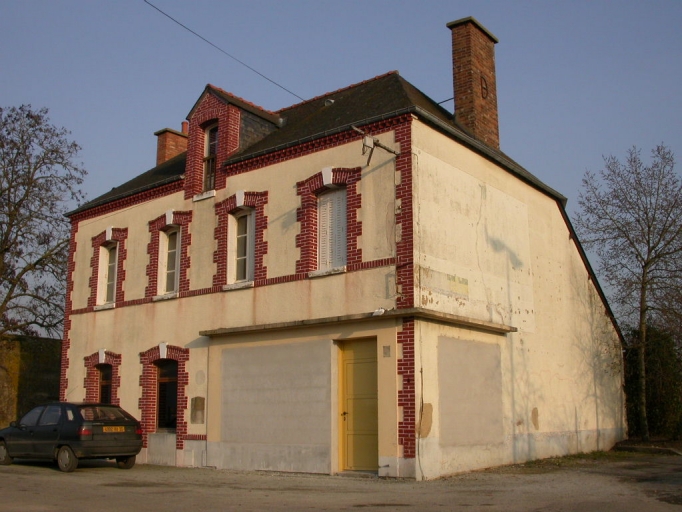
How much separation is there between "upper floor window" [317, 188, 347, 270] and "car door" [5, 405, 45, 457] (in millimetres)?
7247

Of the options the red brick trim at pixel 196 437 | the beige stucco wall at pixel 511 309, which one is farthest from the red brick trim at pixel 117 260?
the beige stucco wall at pixel 511 309

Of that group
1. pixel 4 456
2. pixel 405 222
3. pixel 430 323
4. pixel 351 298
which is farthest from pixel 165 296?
pixel 430 323

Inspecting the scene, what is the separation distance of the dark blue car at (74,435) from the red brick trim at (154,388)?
1.74 meters

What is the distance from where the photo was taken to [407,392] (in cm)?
1362

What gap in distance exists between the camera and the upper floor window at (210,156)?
19078 mm

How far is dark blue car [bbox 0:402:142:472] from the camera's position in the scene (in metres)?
15.2

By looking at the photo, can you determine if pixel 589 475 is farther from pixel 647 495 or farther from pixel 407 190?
pixel 407 190

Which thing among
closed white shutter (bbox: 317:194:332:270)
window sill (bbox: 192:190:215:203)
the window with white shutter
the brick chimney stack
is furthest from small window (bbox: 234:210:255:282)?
the brick chimney stack

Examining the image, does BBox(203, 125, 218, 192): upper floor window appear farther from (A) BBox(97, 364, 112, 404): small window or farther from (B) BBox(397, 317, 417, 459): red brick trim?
(B) BBox(397, 317, 417, 459): red brick trim

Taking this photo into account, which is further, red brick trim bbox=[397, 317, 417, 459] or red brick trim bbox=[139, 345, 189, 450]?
red brick trim bbox=[139, 345, 189, 450]

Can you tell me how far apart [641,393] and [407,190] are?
12093mm

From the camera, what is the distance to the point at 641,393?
2192 centimetres

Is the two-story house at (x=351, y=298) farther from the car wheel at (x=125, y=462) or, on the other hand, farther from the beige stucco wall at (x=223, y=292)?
the car wheel at (x=125, y=462)

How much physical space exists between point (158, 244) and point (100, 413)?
559 centimetres
